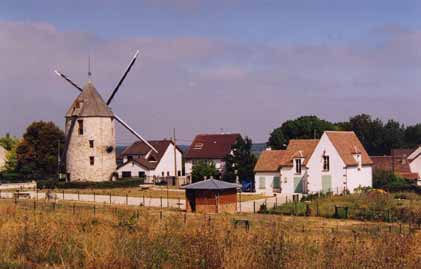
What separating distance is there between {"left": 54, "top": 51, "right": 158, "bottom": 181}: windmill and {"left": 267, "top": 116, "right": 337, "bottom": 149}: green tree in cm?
1908

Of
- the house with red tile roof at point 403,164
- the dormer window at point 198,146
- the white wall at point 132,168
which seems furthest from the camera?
the dormer window at point 198,146

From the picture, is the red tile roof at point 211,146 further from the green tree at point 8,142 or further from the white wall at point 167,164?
the green tree at point 8,142

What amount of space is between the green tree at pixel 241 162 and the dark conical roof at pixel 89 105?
1199 cm

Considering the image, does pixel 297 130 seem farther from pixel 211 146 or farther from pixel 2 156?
pixel 2 156

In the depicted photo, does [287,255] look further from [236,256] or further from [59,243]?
[59,243]

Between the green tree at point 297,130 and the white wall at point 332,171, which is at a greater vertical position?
the green tree at point 297,130

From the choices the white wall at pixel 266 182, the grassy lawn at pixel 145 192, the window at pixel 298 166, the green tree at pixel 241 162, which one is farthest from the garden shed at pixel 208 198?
the green tree at pixel 241 162

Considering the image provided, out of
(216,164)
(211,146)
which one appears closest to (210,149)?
(211,146)

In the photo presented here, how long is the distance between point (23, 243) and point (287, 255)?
5.19m

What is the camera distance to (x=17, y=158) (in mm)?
67812

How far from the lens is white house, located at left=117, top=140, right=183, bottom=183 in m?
66.2

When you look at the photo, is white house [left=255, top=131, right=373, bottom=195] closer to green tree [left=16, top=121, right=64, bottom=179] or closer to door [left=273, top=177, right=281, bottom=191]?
door [left=273, top=177, right=281, bottom=191]

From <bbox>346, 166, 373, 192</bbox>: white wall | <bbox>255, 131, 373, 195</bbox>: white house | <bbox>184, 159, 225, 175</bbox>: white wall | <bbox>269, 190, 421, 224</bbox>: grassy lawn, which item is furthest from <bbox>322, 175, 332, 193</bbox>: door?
<bbox>184, 159, 225, 175</bbox>: white wall

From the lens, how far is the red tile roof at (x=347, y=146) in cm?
4984
